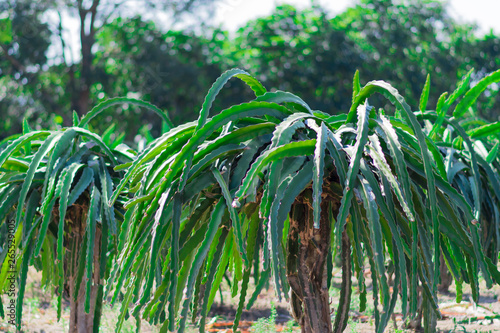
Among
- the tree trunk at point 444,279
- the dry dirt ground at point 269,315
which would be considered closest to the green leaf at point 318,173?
the dry dirt ground at point 269,315

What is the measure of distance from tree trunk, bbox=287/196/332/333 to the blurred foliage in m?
12.1

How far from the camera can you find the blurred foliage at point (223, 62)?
47.3ft

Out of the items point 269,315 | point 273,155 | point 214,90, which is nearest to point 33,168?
point 214,90

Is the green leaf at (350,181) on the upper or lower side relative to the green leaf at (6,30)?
lower

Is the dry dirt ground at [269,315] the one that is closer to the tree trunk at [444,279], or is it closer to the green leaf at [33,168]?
the tree trunk at [444,279]

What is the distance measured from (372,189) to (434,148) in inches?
16.4

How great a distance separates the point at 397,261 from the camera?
1890 millimetres

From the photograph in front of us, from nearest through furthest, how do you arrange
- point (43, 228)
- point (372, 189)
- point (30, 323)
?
point (372, 189) < point (43, 228) < point (30, 323)

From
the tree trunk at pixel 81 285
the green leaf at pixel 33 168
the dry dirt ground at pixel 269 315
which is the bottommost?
the dry dirt ground at pixel 269 315

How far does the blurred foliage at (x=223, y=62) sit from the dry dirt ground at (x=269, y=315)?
889 cm

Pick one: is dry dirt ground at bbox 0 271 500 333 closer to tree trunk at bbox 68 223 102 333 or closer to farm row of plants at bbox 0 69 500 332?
tree trunk at bbox 68 223 102 333

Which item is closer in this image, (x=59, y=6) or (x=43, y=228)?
(x=43, y=228)

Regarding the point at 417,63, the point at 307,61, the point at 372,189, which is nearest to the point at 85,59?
the point at 307,61

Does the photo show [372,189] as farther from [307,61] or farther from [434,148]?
[307,61]
